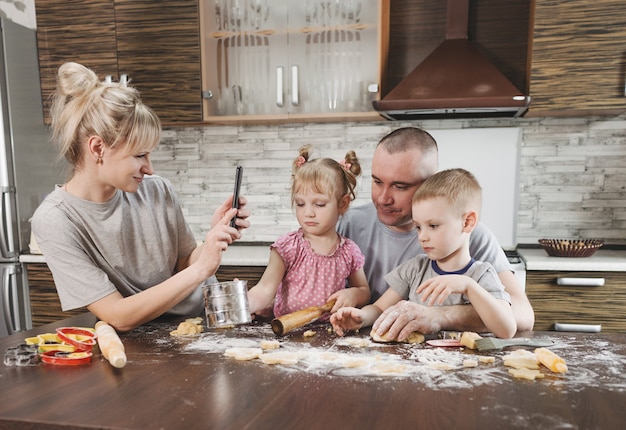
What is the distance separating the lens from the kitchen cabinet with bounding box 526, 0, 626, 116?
252cm

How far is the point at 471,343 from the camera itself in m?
1.19

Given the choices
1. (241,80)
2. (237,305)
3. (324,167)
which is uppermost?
(241,80)

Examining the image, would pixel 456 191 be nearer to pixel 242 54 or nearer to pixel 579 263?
pixel 579 263

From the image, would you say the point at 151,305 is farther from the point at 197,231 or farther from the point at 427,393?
the point at 197,231

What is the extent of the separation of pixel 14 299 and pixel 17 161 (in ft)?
2.61

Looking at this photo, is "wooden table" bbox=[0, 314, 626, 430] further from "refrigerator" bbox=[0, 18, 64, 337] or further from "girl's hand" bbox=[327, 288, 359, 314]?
"refrigerator" bbox=[0, 18, 64, 337]

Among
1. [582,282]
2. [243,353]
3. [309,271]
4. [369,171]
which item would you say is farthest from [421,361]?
[369,171]

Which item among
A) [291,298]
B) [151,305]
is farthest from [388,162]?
[151,305]

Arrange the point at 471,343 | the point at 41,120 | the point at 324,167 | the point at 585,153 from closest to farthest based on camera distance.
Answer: the point at 471,343, the point at 324,167, the point at 585,153, the point at 41,120

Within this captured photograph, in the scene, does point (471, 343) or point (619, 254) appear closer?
point (471, 343)

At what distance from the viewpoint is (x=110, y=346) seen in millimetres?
1128

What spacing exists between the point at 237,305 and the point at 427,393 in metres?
0.60

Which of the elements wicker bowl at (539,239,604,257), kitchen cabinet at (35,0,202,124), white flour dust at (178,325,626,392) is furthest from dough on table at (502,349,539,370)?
kitchen cabinet at (35,0,202,124)

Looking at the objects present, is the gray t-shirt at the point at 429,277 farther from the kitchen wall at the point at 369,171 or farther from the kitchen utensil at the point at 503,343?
the kitchen wall at the point at 369,171
